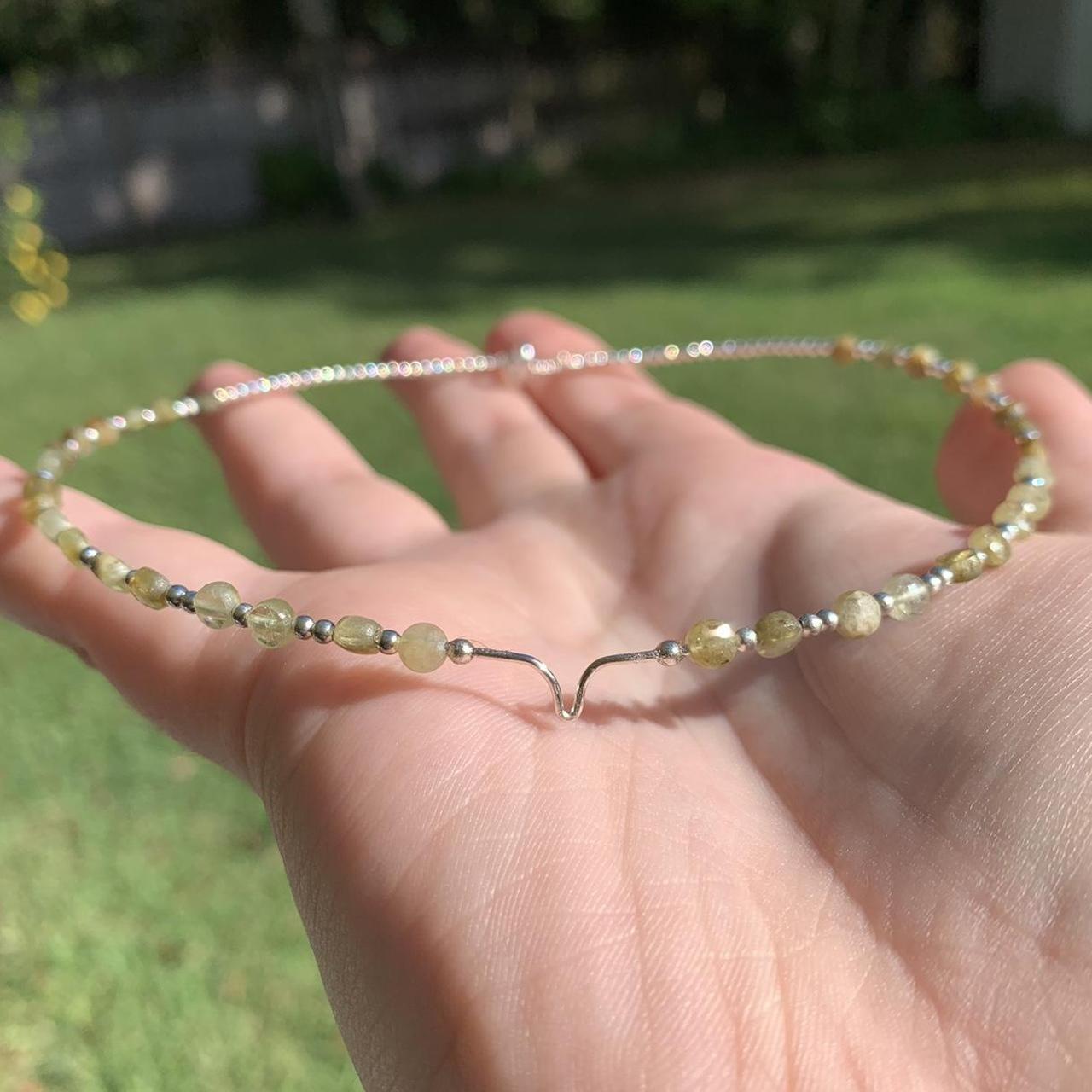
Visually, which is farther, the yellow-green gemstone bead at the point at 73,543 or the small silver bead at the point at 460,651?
the yellow-green gemstone bead at the point at 73,543

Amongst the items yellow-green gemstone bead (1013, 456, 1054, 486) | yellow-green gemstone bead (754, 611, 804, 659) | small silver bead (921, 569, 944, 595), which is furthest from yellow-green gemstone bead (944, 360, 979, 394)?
yellow-green gemstone bead (754, 611, 804, 659)

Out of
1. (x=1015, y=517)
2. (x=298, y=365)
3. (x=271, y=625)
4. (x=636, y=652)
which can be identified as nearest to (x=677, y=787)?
(x=636, y=652)

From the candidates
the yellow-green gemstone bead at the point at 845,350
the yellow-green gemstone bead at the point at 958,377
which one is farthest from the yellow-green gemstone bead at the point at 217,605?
the yellow-green gemstone bead at the point at 845,350

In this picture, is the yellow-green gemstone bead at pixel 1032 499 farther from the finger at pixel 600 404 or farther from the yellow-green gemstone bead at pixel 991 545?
the finger at pixel 600 404

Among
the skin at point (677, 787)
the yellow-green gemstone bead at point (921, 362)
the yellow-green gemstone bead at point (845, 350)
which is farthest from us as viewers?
the yellow-green gemstone bead at point (845, 350)

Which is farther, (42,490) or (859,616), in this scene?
(42,490)

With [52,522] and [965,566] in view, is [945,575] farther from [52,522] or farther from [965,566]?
[52,522]

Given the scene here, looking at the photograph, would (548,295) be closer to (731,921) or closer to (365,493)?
(365,493)
